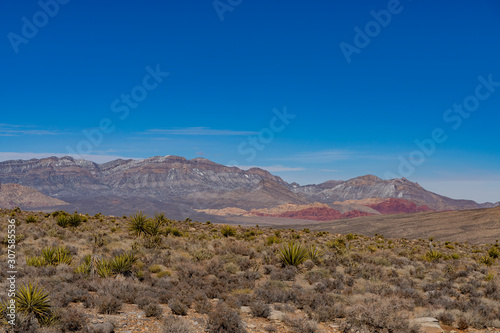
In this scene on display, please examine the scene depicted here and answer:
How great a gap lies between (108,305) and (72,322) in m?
1.25

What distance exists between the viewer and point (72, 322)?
23.3 feet

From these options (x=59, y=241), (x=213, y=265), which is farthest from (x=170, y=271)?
(x=59, y=241)

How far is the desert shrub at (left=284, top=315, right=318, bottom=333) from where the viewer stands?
25.8 feet

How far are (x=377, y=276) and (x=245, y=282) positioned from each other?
587 cm

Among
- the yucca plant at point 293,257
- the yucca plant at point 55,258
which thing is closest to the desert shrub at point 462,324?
the yucca plant at point 293,257

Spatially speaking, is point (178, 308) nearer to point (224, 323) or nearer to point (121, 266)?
point (224, 323)

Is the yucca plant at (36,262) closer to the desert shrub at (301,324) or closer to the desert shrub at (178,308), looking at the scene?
the desert shrub at (178,308)

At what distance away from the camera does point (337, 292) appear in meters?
11.3

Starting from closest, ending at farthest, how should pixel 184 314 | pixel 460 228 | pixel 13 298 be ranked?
pixel 13 298
pixel 184 314
pixel 460 228

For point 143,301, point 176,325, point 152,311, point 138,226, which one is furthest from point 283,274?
point 138,226

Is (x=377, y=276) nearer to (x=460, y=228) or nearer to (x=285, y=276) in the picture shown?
(x=285, y=276)

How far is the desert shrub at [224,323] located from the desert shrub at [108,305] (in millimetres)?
2489

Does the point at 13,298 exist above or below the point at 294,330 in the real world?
above

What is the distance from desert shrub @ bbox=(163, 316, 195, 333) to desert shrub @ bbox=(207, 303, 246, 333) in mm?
490
